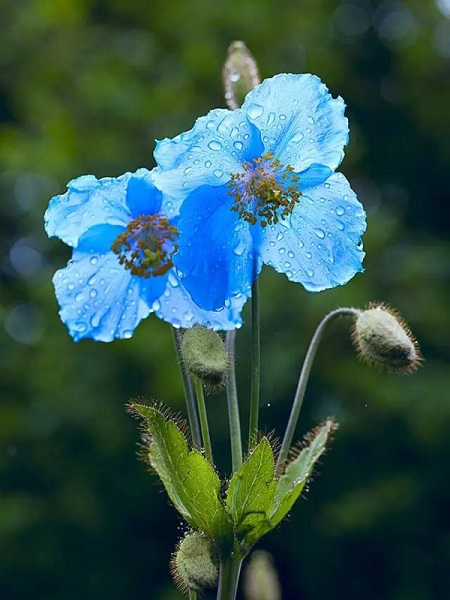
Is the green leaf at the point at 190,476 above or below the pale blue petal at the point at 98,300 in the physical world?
below

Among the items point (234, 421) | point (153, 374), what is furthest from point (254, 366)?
point (153, 374)

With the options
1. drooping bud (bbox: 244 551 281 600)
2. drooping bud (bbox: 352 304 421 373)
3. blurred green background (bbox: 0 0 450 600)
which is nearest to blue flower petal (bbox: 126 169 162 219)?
drooping bud (bbox: 352 304 421 373)

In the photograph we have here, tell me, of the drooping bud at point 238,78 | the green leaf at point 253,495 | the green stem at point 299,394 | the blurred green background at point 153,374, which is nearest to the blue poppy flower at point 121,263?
the green stem at point 299,394

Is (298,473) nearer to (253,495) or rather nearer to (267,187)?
(253,495)

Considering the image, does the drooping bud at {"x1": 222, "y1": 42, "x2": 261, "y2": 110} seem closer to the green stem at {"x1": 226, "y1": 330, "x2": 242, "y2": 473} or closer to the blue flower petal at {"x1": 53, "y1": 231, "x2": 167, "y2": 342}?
the blue flower petal at {"x1": 53, "y1": 231, "x2": 167, "y2": 342}

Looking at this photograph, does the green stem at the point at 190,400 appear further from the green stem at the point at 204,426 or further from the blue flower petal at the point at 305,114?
the blue flower petal at the point at 305,114

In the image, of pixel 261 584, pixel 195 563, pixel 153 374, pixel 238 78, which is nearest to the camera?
pixel 195 563
